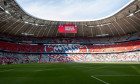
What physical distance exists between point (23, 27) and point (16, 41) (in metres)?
9.17

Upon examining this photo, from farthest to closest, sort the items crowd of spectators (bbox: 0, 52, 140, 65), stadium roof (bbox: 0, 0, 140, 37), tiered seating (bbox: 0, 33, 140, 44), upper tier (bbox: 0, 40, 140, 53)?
tiered seating (bbox: 0, 33, 140, 44) → upper tier (bbox: 0, 40, 140, 53) → crowd of spectators (bbox: 0, 52, 140, 65) → stadium roof (bbox: 0, 0, 140, 37)

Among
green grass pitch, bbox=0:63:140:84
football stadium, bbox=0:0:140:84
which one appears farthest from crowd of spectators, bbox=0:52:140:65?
green grass pitch, bbox=0:63:140:84

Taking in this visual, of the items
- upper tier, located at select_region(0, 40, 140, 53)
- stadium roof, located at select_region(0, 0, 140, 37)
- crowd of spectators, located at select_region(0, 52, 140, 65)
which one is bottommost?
crowd of spectators, located at select_region(0, 52, 140, 65)

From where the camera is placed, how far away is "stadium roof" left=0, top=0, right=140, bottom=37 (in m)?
30.0

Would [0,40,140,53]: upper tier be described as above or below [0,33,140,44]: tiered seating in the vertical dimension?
below

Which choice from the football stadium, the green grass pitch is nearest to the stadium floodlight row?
the football stadium

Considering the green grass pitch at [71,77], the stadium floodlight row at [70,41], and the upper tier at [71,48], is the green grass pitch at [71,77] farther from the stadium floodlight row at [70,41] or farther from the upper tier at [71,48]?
the upper tier at [71,48]

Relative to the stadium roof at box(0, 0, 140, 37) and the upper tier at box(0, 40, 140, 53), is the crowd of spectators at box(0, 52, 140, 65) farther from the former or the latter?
the stadium roof at box(0, 0, 140, 37)

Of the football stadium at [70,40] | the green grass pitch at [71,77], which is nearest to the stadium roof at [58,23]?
the football stadium at [70,40]

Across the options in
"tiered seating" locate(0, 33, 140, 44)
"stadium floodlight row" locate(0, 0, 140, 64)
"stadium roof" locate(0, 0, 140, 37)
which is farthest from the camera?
"tiered seating" locate(0, 33, 140, 44)

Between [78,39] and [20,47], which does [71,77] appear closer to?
[20,47]

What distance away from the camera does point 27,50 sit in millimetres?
48625

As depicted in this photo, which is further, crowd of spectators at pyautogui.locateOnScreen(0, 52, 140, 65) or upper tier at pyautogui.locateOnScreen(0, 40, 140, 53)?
Result: upper tier at pyautogui.locateOnScreen(0, 40, 140, 53)

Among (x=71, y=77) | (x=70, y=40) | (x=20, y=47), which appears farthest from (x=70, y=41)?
(x=71, y=77)
